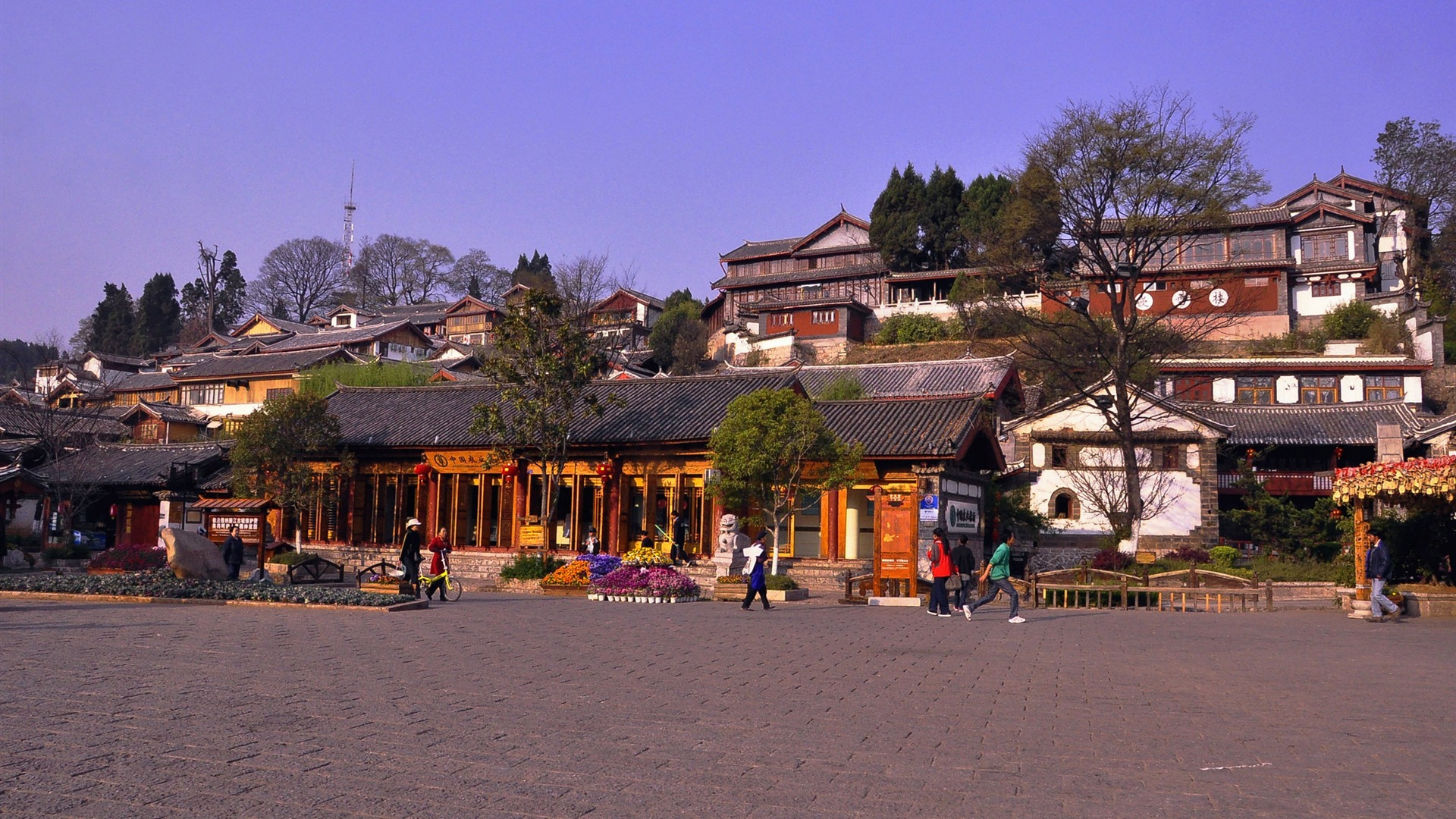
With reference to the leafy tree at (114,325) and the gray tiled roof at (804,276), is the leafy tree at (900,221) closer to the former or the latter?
the gray tiled roof at (804,276)

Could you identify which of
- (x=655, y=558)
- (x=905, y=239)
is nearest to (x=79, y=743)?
(x=655, y=558)

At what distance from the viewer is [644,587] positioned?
1934cm

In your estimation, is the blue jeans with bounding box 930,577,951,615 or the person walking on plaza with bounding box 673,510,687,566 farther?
the person walking on plaza with bounding box 673,510,687,566

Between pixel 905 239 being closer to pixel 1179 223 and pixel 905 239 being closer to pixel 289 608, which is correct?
pixel 1179 223

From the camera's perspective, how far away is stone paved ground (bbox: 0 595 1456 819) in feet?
17.5

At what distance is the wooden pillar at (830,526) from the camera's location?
26.4 metres

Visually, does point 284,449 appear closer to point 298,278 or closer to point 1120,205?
point 1120,205

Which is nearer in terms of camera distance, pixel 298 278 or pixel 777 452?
pixel 777 452

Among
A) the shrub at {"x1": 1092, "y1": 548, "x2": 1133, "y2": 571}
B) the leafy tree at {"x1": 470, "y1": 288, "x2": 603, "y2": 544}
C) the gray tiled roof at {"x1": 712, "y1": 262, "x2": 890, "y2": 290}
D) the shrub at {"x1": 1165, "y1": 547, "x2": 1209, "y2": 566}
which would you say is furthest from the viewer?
the gray tiled roof at {"x1": 712, "y1": 262, "x2": 890, "y2": 290}

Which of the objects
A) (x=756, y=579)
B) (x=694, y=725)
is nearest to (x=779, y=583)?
(x=756, y=579)

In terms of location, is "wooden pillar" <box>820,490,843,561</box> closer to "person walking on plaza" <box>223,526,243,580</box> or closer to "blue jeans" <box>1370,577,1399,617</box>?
"blue jeans" <box>1370,577,1399,617</box>

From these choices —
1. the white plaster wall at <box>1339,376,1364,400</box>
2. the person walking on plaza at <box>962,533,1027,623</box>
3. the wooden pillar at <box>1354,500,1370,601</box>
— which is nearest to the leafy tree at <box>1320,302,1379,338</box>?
the white plaster wall at <box>1339,376,1364,400</box>

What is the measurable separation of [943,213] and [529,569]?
4058 cm

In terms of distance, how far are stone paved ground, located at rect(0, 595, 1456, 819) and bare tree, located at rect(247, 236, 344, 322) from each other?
76912mm
